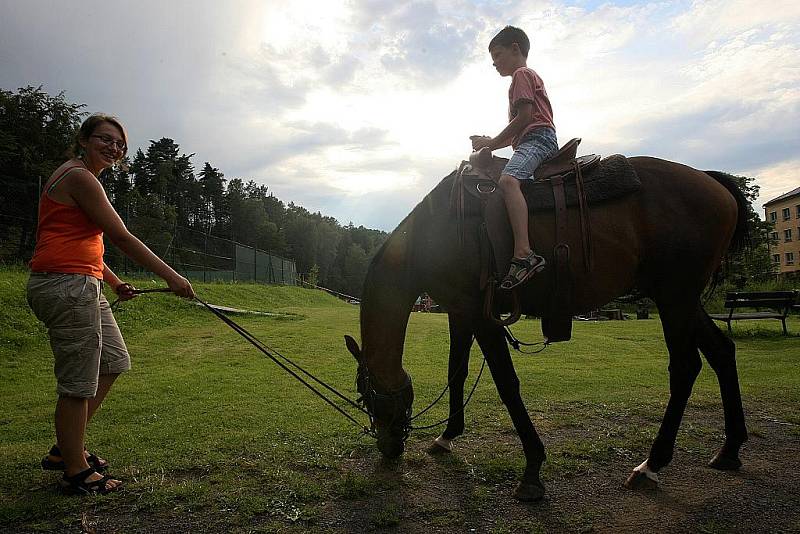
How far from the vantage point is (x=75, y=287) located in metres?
3.25

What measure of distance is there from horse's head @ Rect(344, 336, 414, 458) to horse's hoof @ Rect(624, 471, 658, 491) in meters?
1.52

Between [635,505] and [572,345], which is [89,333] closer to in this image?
[635,505]

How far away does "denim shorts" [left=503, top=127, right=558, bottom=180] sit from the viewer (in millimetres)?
3633

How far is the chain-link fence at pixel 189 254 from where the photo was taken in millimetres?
19109

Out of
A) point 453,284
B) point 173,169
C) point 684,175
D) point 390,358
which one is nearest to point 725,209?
point 684,175

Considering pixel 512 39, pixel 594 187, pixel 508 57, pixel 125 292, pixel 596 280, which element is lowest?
pixel 125 292

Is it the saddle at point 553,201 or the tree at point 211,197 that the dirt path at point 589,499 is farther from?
the tree at point 211,197

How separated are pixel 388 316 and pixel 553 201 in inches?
56.0

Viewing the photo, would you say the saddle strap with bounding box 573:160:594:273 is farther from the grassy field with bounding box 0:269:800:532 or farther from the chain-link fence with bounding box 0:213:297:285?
the chain-link fence with bounding box 0:213:297:285

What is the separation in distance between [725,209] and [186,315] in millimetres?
12521

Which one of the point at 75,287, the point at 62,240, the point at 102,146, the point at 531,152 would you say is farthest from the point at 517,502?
the point at 102,146

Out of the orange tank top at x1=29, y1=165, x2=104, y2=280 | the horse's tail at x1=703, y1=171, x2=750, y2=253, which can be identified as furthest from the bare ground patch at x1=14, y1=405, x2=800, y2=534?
the horse's tail at x1=703, y1=171, x2=750, y2=253

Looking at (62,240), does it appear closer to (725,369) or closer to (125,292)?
(125,292)

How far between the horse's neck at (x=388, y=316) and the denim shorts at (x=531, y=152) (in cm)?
93
